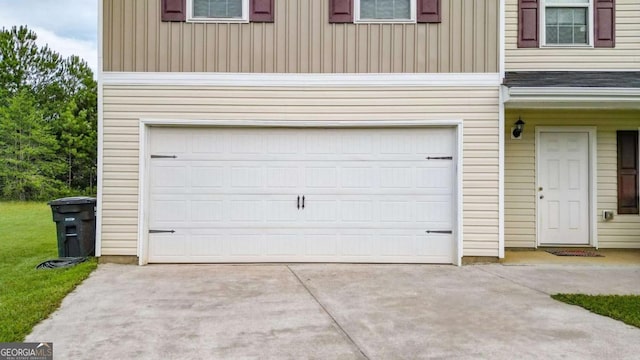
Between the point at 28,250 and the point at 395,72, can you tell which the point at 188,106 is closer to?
the point at 395,72

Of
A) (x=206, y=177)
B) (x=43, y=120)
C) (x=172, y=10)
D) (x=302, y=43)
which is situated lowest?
(x=206, y=177)

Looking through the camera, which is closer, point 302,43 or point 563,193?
point 302,43

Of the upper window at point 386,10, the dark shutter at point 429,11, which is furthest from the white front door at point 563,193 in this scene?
the upper window at point 386,10

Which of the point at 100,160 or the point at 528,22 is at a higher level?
the point at 528,22

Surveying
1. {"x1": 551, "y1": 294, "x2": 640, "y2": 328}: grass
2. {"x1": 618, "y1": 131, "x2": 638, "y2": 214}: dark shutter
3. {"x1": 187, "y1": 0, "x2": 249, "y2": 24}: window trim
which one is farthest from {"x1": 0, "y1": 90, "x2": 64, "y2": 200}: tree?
→ {"x1": 551, "y1": 294, "x2": 640, "y2": 328}: grass

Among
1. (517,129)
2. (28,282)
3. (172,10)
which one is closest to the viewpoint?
(28,282)

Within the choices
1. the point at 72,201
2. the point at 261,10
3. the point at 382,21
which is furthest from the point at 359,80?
the point at 72,201

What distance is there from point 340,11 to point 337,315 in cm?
447

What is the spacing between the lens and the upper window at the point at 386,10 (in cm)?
681

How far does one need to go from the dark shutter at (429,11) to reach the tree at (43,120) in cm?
2259

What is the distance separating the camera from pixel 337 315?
433cm

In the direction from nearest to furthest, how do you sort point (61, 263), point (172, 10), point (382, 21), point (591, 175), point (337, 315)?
point (337, 315)
point (61, 263)
point (172, 10)
point (382, 21)
point (591, 175)

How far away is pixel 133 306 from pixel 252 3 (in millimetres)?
4495

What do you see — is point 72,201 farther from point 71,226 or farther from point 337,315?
point 337,315
